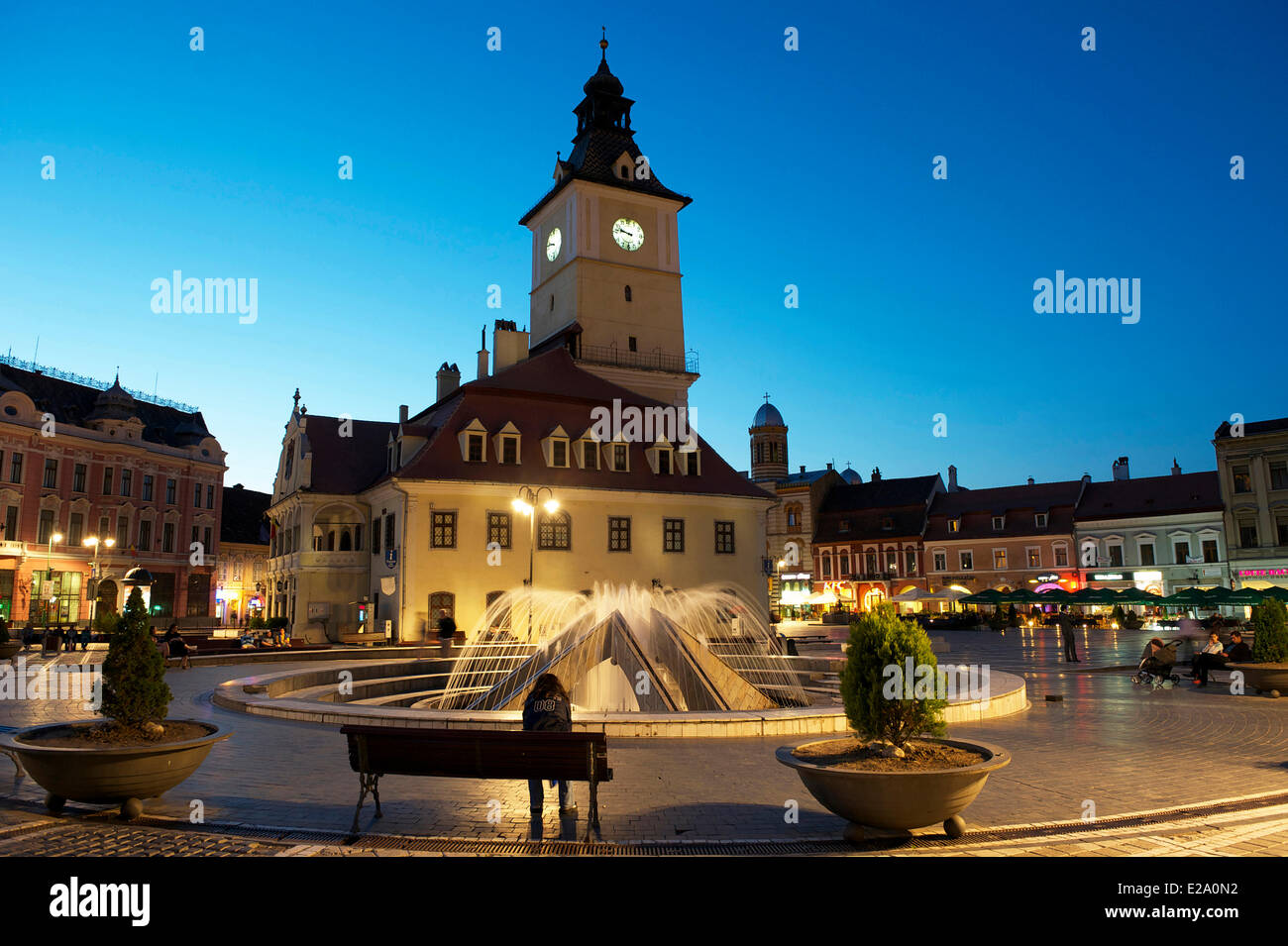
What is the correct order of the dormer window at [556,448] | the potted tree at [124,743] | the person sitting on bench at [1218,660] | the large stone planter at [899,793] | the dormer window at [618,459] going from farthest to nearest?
the dormer window at [618,459]
the dormer window at [556,448]
the person sitting on bench at [1218,660]
the potted tree at [124,743]
the large stone planter at [899,793]

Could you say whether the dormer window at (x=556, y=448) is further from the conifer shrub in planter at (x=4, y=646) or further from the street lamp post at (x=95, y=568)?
the street lamp post at (x=95, y=568)

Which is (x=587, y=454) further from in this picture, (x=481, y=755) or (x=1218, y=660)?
(x=481, y=755)

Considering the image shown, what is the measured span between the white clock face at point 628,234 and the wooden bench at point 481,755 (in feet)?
160

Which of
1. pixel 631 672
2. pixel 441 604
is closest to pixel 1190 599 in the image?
pixel 441 604

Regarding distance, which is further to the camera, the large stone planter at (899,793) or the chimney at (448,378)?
Result: the chimney at (448,378)

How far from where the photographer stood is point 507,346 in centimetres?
4694

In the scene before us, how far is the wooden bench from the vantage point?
7840 millimetres

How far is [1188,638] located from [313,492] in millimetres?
34803

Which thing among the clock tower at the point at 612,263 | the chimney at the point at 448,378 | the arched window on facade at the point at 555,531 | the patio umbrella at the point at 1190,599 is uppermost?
the clock tower at the point at 612,263

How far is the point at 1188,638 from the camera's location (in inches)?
1025

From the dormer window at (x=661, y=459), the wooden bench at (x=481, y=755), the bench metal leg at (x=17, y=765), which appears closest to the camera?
the wooden bench at (x=481, y=755)

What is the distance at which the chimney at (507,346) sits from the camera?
46531 millimetres

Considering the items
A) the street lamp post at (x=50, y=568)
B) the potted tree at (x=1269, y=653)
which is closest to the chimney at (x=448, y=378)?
the street lamp post at (x=50, y=568)
